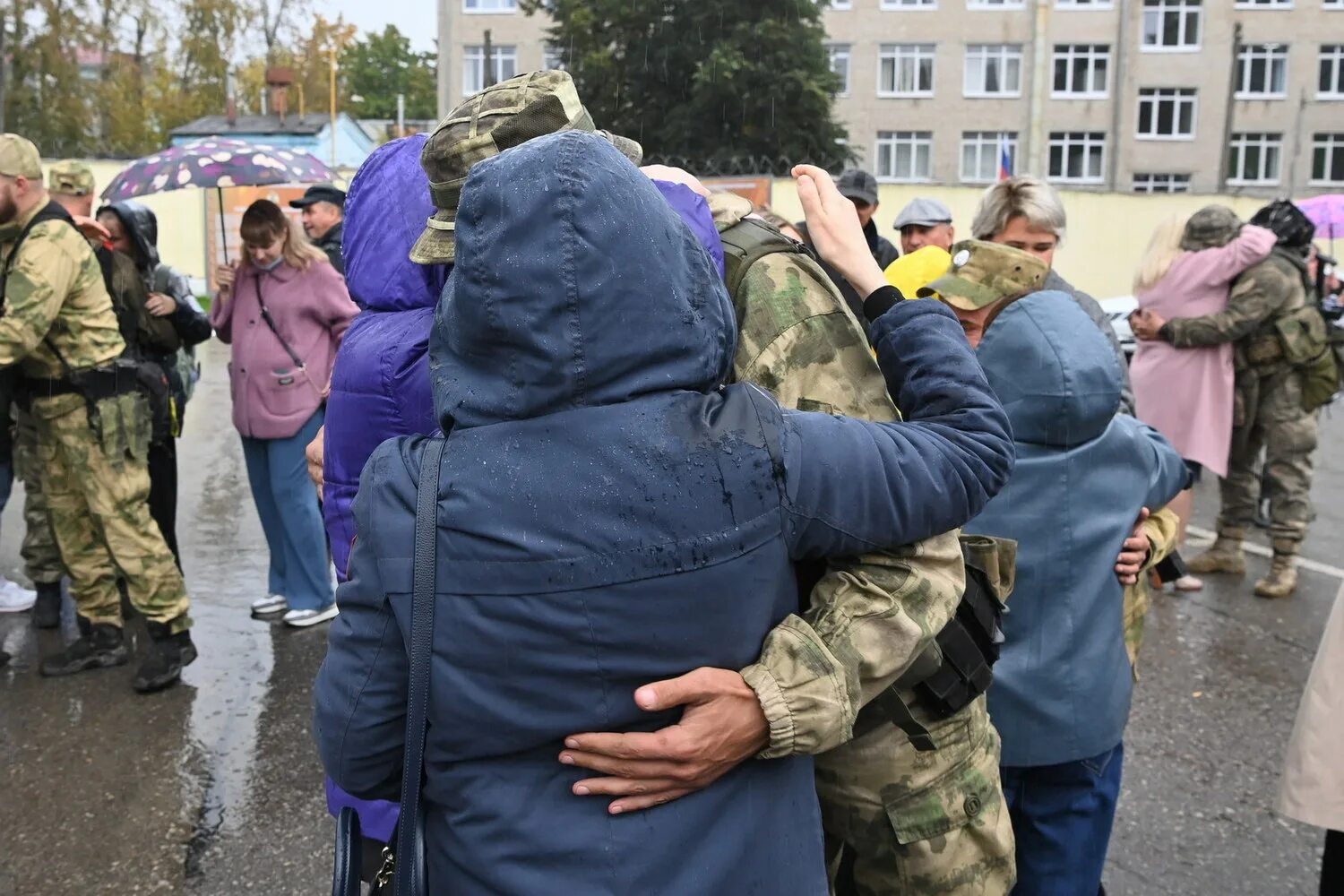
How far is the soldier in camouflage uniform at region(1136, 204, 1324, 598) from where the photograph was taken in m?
6.20

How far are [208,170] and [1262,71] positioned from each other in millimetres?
43462

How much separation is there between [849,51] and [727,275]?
42224 mm

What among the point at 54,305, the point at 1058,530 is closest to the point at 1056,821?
the point at 1058,530

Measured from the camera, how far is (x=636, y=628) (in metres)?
1.37

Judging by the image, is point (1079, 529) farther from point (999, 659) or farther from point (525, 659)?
point (525, 659)

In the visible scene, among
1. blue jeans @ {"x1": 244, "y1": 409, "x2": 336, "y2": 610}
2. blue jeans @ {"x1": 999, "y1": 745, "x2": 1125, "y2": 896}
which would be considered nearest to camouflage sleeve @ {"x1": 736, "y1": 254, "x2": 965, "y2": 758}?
blue jeans @ {"x1": 999, "y1": 745, "x2": 1125, "y2": 896}

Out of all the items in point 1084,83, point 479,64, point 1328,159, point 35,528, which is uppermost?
point 479,64

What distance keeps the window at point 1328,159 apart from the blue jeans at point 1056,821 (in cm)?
4537

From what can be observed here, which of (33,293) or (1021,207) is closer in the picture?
(1021,207)

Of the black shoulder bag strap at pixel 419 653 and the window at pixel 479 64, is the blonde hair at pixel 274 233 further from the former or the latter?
the window at pixel 479 64

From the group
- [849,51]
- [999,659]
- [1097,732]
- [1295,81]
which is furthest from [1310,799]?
[1295,81]

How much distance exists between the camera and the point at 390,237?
219 centimetres

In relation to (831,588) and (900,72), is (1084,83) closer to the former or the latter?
(900,72)

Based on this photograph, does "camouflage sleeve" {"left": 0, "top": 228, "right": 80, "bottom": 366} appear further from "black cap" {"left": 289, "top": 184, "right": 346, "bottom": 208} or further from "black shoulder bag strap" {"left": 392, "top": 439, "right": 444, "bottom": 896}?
"black shoulder bag strap" {"left": 392, "top": 439, "right": 444, "bottom": 896}
